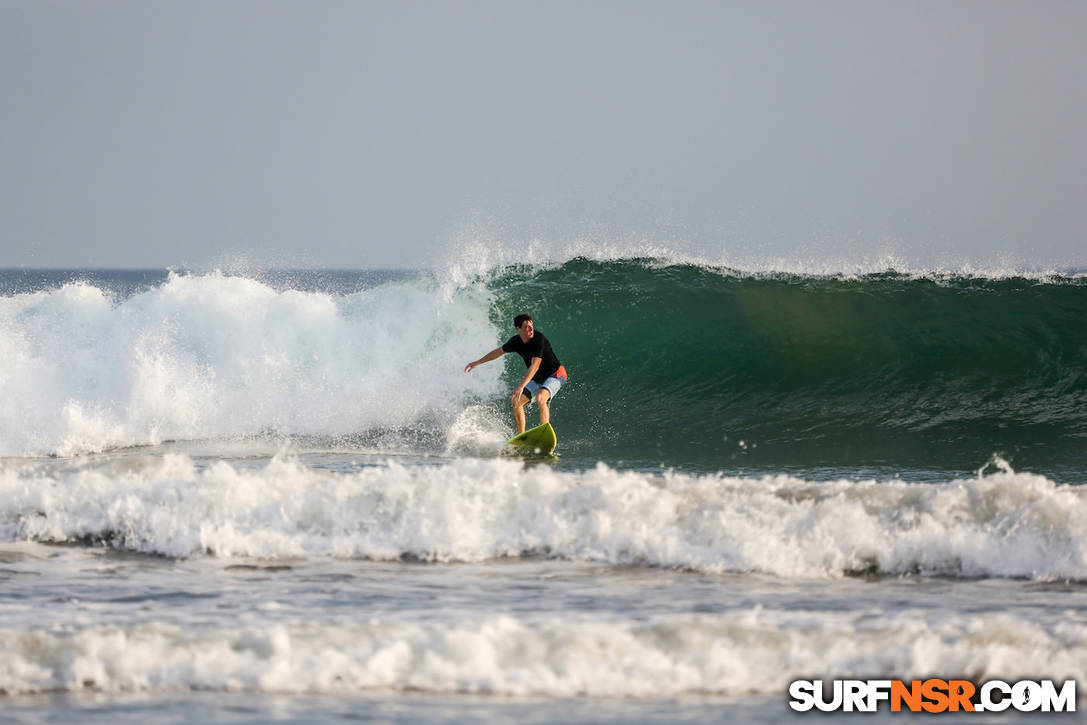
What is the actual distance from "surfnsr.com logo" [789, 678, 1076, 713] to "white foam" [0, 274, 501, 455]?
9077 millimetres

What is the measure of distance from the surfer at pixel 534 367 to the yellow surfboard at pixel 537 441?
9 centimetres

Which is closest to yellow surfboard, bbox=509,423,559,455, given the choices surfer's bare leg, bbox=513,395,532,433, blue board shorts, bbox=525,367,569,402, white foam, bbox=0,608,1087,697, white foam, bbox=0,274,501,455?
surfer's bare leg, bbox=513,395,532,433

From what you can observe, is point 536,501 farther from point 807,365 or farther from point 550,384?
point 807,365

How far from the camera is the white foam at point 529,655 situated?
483 centimetres

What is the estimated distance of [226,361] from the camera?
1490cm

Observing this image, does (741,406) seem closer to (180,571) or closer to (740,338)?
(740,338)

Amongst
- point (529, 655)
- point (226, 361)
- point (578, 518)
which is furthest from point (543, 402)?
point (529, 655)

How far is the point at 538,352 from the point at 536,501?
3.51m

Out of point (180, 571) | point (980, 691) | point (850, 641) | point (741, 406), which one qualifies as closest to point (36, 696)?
point (180, 571)

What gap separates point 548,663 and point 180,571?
3119mm

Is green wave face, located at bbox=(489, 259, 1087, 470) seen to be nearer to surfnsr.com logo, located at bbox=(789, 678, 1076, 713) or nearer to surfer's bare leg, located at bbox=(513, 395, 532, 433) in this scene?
surfer's bare leg, located at bbox=(513, 395, 532, 433)

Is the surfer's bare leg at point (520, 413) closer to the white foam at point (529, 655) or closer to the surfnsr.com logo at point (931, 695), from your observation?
the white foam at point (529, 655)

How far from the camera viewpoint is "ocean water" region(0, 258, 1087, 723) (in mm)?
Answer: 4918

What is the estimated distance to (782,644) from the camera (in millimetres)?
5098
